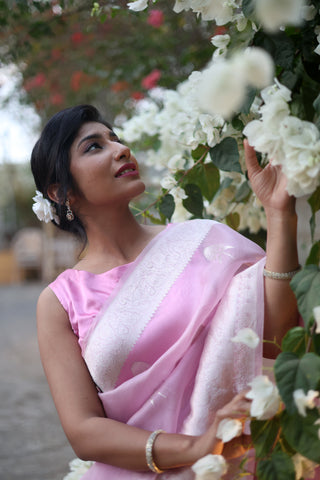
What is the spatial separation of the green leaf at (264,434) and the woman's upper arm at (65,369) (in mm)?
542

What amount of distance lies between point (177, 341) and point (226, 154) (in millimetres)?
445

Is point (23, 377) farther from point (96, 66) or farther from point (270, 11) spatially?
point (270, 11)

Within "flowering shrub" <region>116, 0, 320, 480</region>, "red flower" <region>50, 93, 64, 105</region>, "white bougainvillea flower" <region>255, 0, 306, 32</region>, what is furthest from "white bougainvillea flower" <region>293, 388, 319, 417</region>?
"red flower" <region>50, 93, 64, 105</region>

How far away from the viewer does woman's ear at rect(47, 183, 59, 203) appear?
5.57ft

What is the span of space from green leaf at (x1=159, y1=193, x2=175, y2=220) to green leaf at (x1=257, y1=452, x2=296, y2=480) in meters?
0.77

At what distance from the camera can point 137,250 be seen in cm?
164

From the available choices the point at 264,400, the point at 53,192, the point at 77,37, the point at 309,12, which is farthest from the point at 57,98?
the point at 264,400

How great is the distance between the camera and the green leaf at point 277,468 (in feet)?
2.73

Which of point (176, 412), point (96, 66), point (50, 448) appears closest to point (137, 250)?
point (176, 412)

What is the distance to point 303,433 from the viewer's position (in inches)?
31.5

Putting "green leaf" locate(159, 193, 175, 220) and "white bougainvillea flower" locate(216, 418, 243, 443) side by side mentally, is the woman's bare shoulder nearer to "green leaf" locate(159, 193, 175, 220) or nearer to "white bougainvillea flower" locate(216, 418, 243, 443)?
"green leaf" locate(159, 193, 175, 220)

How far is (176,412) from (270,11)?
1009 millimetres

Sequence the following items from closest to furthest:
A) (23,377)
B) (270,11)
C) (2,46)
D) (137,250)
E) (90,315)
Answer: (270,11) → (90,315) → (137,250) → (2,46) → (23,377)

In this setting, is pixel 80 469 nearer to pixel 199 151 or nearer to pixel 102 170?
pixel 102 170
